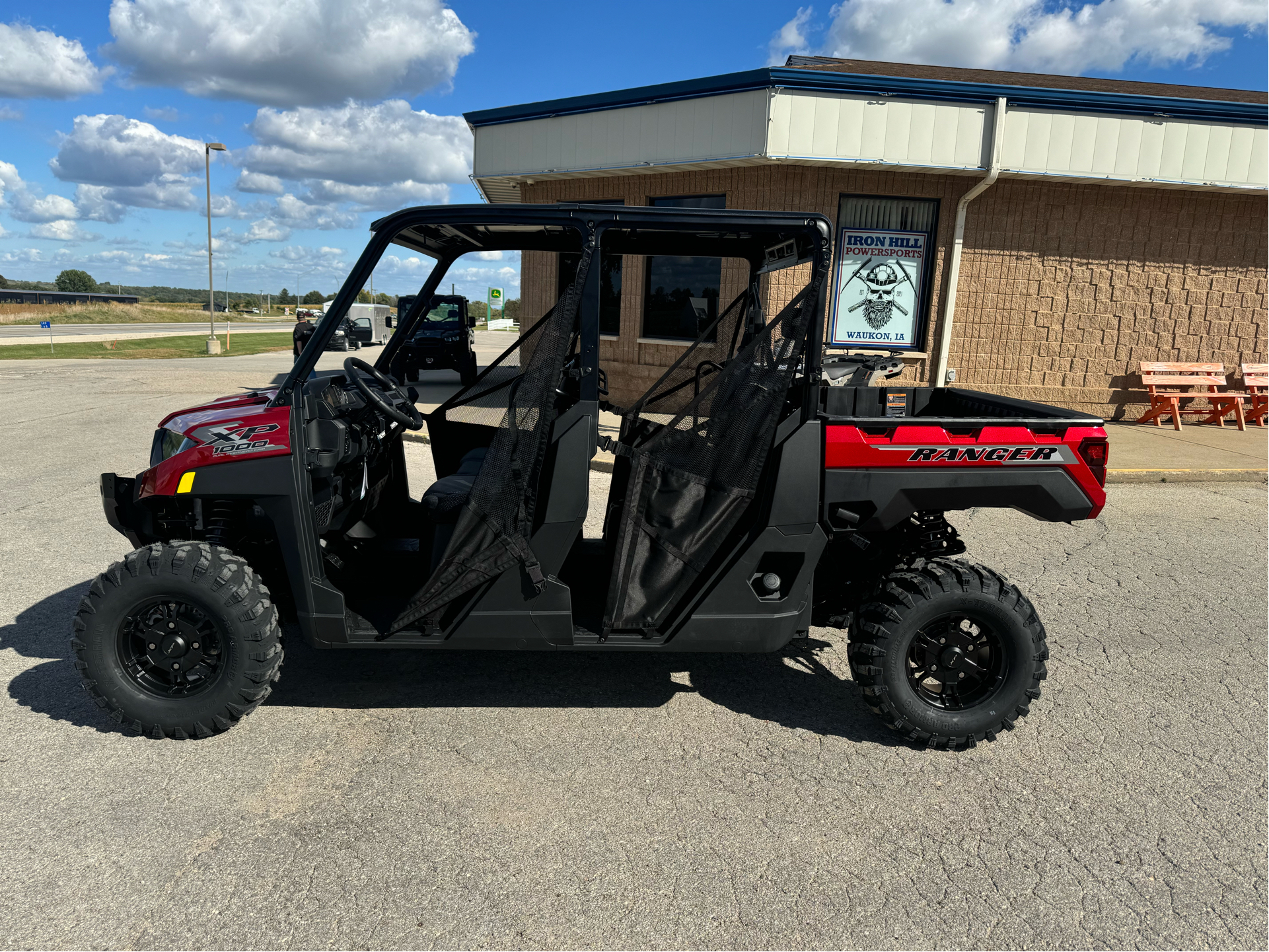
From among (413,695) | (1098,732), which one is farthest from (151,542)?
(1098,732)

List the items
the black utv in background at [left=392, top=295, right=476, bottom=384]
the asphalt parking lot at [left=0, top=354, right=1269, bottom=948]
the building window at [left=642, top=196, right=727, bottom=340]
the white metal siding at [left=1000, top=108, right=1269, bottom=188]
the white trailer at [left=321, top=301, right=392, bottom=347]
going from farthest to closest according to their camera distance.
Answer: the white trailer at [left=321, top=301, right=392, bottom=347], the building window at [left=642, top=196, right=727, bottom=340], the white metal siding at [left=1000, top=108, right=1269, bottom=188], the black utv in background at [left=392, top=295, right=476, bottom=384], the asphalt parking lot at [left=0, top=354, right=1269, bottom=948]

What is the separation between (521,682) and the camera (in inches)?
151

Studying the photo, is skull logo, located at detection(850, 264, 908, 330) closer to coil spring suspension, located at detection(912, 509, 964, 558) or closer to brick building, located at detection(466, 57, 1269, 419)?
brick building, located at detection(466, 57, 1269, 419)

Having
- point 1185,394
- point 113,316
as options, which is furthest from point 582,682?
point 113,316

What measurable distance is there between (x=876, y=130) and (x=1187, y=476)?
17.7ft

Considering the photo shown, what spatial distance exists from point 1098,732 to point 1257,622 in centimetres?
207

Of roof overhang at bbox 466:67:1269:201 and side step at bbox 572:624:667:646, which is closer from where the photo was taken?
side step at bbox 572:624:667:646

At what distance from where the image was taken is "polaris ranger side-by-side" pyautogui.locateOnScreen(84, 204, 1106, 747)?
315 centimetres

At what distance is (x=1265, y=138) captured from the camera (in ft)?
35.4

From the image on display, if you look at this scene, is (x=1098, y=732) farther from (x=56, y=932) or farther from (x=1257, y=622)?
(x=56, y=932)

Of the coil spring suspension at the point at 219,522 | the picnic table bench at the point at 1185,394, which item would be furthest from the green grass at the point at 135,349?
the picnic table bench at the point at 1185,394

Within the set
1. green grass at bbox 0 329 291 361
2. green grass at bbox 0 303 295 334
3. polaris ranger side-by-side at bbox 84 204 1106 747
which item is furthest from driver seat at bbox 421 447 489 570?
green grass at bbox 0 303 295 334

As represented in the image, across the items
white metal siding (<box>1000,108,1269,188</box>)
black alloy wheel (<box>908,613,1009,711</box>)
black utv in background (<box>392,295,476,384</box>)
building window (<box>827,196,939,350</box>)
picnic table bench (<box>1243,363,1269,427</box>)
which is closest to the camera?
black alloy wheel (<box>908,613,1009,711</box>)

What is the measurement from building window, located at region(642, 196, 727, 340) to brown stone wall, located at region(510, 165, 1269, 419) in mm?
154
